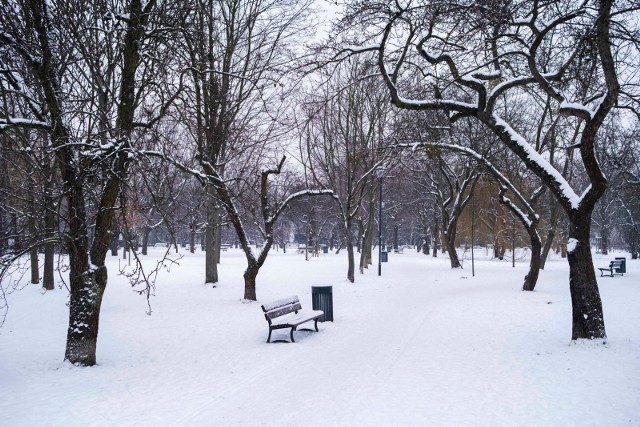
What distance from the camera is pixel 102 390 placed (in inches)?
251

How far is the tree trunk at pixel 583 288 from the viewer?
842cm

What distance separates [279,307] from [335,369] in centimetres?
318

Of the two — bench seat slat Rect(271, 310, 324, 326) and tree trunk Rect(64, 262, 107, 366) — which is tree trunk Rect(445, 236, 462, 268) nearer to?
bench seat slat Rect(271, 310, 324, 326)

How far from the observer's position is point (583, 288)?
335 inches

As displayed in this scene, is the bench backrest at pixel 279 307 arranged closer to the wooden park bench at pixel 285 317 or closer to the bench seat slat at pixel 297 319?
the wooden park bench at pixel 285 317

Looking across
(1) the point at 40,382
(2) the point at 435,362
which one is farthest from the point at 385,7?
(1) the point at 40,382

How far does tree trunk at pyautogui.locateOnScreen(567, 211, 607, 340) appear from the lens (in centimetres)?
842

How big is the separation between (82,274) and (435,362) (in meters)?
5.85

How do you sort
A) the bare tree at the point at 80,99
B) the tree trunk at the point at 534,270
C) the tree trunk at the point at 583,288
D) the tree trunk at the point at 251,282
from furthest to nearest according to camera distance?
the tree trunk at the point at 534,270 < the tree trunk at the point at 251,282 < the tree trunk at the point at 583,288 < the bare tree at the point at 80,99

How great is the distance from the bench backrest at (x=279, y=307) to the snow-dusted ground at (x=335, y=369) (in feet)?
1.94

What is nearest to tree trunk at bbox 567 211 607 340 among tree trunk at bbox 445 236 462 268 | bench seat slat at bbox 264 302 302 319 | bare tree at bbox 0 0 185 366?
bench seat slat at bbox 264 302 302 319

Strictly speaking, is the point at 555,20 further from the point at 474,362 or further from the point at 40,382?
the point at 40,382

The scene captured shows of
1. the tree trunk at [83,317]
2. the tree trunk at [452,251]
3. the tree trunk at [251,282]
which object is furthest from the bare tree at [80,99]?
the tree trunk at [452,251]

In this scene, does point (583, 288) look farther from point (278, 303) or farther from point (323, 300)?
point (278, 303)
